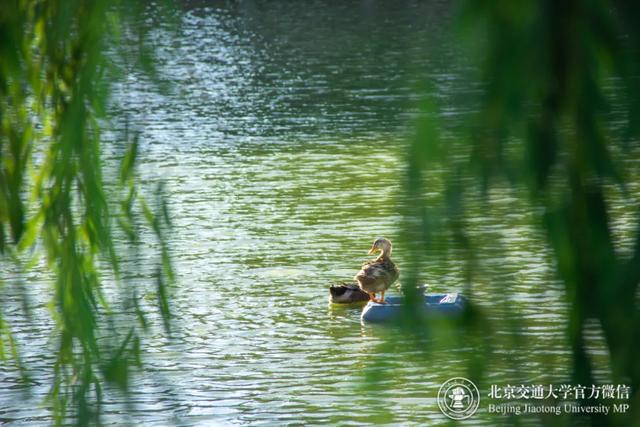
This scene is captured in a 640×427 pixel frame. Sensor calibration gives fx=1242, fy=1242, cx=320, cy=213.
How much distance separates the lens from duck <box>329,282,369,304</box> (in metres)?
10.4

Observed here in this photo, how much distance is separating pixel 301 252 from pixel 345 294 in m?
1.82

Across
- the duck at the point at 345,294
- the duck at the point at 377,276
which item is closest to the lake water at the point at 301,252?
the duck at the point at 345,294

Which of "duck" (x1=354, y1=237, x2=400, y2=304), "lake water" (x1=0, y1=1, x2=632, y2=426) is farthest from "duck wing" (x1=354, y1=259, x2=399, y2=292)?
"lake water" (x1=0, y1=1, x2=632, y2=426)

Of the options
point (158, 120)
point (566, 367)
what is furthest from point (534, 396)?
point (158, 120)

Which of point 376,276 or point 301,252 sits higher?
point 376,276

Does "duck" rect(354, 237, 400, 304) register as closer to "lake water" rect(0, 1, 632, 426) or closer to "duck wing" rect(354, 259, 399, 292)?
"duck wing" rect(354, 259, 399, 292)

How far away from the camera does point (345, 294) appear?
10398 mm

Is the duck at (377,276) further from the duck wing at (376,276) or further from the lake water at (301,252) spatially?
the lake water at (301,252)

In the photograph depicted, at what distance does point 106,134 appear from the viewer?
204 cm

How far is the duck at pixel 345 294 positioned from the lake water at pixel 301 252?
92mm

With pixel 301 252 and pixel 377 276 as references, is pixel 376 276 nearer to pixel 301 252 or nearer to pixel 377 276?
pixel 377 276

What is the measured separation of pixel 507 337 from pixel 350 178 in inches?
568

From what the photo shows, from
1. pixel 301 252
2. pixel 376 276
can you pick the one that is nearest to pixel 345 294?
pixel 376 276

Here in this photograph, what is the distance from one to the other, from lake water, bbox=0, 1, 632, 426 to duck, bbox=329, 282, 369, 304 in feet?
0.30
